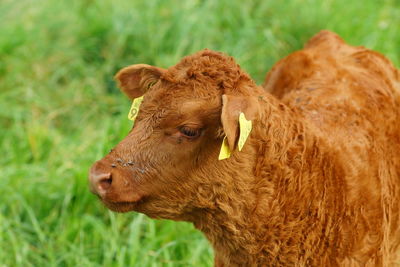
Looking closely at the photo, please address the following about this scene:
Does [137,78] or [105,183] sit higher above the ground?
[137,78]

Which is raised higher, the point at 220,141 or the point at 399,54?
the point at 399,54

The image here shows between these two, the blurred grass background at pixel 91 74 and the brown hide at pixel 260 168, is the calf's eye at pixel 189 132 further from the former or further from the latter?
the blurred grass background at pixel 91 74

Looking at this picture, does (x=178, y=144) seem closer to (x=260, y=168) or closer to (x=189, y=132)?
(x=189, y=132)

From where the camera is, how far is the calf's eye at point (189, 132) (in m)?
3.19

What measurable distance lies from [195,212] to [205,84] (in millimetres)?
625

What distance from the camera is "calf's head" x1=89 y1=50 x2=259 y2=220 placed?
319 cm

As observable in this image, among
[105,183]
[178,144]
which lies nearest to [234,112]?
[178,144]

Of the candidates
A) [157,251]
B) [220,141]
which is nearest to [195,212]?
[220,141]

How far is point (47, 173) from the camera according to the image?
5.39 meters

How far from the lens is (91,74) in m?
6.99

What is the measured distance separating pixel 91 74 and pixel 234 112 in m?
4.10

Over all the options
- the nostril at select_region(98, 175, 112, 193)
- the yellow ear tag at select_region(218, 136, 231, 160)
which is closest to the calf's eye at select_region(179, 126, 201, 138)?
the yellow ear tag at select_region(218, 136, 231, 160)

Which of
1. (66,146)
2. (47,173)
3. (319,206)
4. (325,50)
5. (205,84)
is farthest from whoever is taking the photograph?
(66,146)

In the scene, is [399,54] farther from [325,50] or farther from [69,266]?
[69,266]
